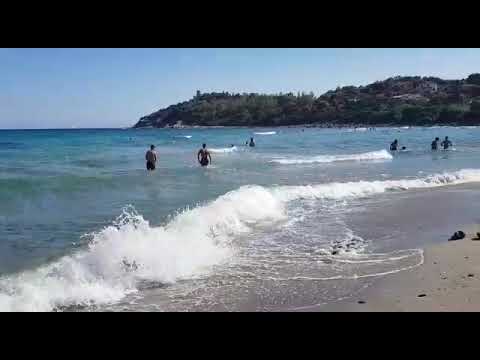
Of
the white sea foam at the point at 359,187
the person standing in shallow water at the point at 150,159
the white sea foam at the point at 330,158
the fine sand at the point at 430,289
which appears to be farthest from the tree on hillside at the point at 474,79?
the fine sand at the point at 430,289

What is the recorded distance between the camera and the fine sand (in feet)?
17.6

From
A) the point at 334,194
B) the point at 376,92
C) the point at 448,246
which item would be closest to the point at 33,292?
the point at 448,246

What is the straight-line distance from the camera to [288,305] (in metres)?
5.58

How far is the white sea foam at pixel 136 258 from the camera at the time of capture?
20.4 feet

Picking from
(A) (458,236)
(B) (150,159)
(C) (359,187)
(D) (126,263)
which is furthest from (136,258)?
(B) (150,159)

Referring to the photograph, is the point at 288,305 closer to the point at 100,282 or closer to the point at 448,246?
the point at 100,282

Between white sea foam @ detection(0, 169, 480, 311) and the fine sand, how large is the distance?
1596mm

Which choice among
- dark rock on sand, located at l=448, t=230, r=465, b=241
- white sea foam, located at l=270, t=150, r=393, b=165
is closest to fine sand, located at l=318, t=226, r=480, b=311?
dark rock on sand, located at l=448, t=230, r=465, b=241

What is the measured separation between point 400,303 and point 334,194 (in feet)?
31.8

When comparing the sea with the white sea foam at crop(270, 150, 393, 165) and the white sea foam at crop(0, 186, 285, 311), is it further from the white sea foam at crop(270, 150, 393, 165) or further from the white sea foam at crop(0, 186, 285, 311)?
the white sea foam at crop(270, 150, 393, 165)

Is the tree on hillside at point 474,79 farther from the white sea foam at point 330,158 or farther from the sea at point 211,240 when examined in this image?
the sea at point 211,240
